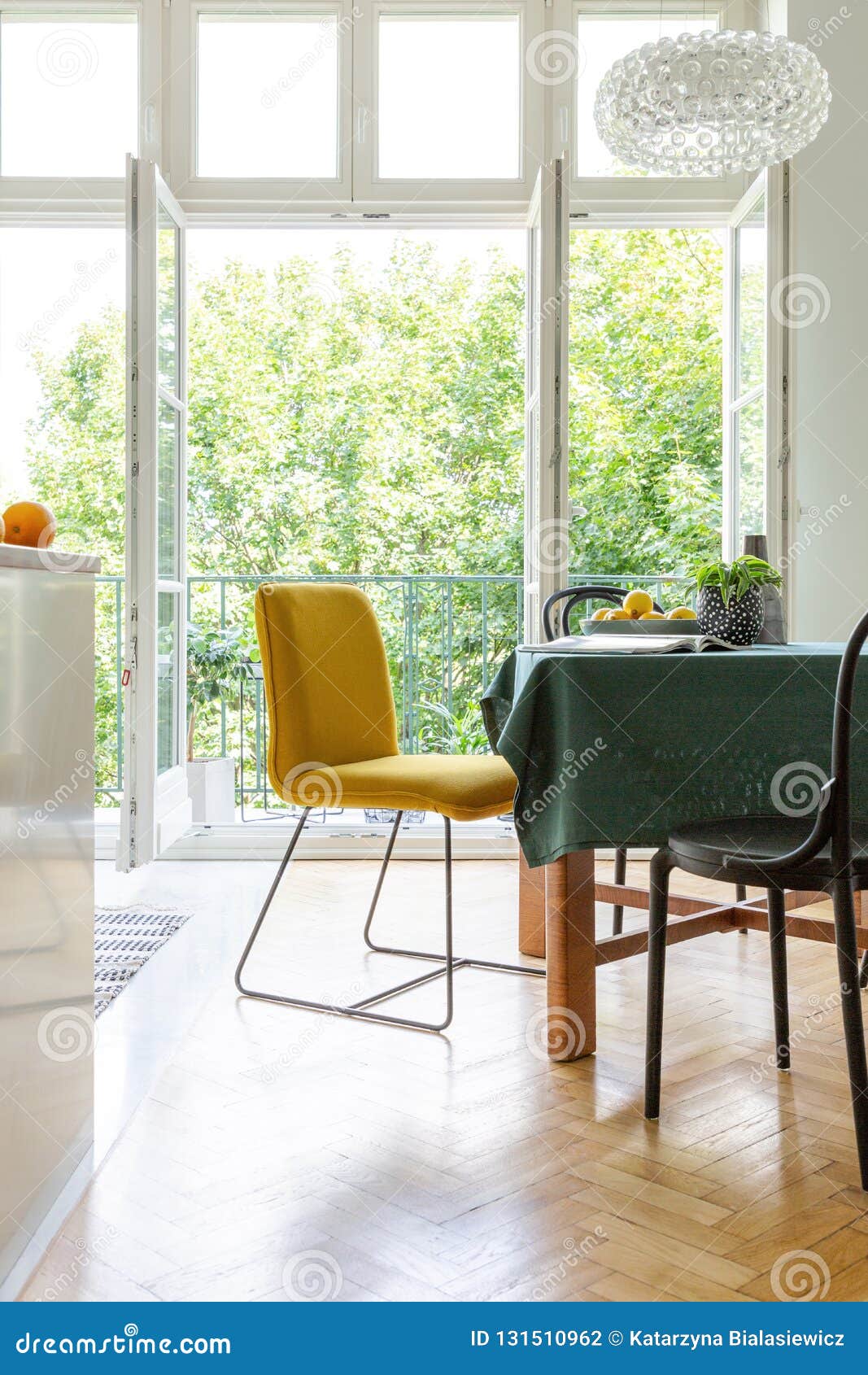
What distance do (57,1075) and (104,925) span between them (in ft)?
4.85

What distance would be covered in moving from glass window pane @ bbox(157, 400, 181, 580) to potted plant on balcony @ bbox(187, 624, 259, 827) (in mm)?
1024

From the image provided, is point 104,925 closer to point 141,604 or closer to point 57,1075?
point 141,604

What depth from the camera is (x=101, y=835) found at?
3916 millimetres

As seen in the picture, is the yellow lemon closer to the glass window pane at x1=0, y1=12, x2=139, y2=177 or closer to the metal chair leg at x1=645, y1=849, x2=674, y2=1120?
the metal chair leg at x1=645, y1=849, x2=674, y2=1120

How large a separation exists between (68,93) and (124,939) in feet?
9.43

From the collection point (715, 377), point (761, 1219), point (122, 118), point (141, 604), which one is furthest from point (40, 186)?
point (715, 377)
